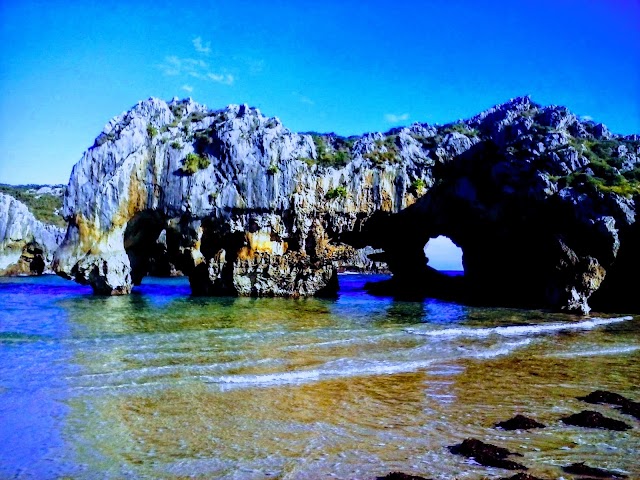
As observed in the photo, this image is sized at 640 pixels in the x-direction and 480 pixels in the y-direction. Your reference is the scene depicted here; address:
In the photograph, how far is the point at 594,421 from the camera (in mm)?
11242

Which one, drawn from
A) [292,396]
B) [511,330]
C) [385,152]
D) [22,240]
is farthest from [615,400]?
[22,240]

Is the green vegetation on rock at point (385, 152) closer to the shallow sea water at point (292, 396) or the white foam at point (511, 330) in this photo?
the white foam at point (511, 330)

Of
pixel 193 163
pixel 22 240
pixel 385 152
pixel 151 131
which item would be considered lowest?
pixel 22 240

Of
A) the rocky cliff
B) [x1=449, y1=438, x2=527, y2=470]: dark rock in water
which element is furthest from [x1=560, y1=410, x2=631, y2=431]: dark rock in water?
the rocky cliff

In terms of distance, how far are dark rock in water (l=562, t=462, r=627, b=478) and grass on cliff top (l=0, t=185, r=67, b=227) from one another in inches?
4119

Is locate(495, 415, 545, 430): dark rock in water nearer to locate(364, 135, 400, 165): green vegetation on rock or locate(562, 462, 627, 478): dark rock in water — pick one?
locate(562, 462, 627, 478): dark rock in water

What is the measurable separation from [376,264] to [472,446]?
11279 cm

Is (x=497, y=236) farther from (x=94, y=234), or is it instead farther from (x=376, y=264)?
(x=376, y=264)

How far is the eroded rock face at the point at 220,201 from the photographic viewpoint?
42.5 meters

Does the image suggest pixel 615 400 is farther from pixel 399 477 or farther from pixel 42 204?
pixel 42 204

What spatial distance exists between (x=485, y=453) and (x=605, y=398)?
19.1 ft

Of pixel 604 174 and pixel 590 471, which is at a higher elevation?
pixel 604 174

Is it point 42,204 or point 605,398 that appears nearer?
point 605,398

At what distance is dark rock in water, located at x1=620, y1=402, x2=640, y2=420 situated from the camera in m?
12.0
